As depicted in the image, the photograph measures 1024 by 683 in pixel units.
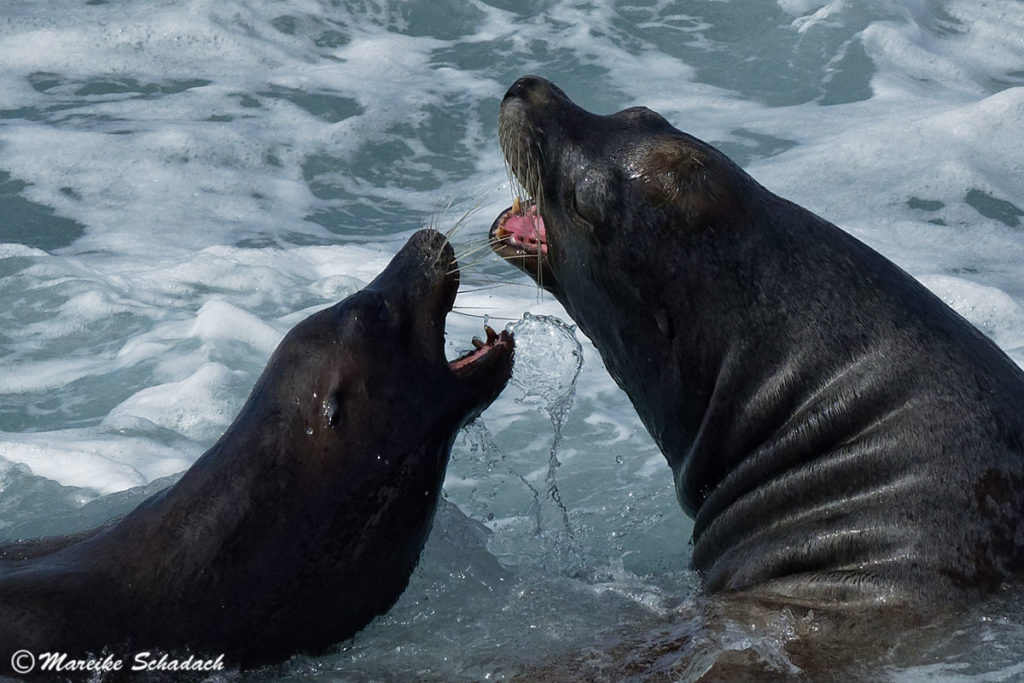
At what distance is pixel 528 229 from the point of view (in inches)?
224

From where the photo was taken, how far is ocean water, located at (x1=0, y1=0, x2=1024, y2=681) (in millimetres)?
5727

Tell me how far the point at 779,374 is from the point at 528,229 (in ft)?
4.53

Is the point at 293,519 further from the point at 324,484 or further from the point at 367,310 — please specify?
the point at 367,310

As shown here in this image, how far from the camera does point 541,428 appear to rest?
8.16 m

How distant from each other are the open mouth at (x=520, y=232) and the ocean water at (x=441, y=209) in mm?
155

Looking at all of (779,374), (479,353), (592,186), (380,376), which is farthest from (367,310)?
(779,374)

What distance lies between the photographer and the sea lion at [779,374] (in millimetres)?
4309

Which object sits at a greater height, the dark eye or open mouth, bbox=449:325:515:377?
the dark eye

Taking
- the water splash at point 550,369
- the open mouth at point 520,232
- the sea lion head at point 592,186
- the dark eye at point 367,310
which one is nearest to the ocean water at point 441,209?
the water splash at point 550,369

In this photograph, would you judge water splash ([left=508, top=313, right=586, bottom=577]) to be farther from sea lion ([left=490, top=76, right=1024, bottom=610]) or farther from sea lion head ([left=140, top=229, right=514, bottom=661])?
sea lion head ([left=140, top=229, right=514, bottom=661])

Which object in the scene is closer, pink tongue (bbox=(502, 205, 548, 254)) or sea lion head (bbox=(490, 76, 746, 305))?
sea lion head (bbox=(490, 76, 746, 305))

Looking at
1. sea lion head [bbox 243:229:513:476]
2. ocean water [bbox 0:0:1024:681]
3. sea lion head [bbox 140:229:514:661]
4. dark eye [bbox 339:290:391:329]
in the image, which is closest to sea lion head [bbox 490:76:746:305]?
ocean water [bbox 0:0:1024:681]

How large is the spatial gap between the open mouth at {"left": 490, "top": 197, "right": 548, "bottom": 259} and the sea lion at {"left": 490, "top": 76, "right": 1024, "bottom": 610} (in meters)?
0.08

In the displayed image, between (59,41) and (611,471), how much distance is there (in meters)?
9.61
